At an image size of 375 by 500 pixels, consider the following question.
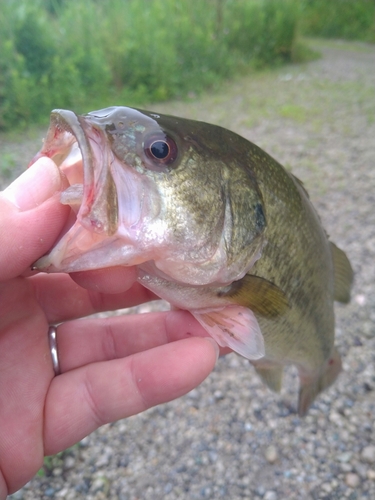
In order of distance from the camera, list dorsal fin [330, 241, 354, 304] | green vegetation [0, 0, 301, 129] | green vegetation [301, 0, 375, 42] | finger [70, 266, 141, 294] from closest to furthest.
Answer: finger [70, 266, 141, 294], dorsal fin [330, 241, 354, 304], green vegetation [0, 0, 301, 129], green vegetation [301, 0, 375, 42]

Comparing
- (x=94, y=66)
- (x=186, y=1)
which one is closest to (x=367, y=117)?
(x=94, y=66)

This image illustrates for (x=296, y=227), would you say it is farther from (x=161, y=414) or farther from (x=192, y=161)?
(x=161, y=414)

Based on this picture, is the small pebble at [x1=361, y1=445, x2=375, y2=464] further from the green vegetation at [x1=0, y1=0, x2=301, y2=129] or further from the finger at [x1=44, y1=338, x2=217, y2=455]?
the green vegetation at [x1=0, y1=0, x2=301, y2=129]

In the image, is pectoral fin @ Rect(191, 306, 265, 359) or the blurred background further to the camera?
the blurred background

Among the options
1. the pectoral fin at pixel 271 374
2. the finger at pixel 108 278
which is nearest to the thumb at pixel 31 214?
the finger at pixel 108 278

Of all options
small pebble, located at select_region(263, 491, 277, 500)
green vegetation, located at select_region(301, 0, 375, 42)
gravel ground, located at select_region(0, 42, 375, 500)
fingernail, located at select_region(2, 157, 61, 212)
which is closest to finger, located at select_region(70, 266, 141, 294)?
fingernail, located at select_region(2, 157, 61, 212)
